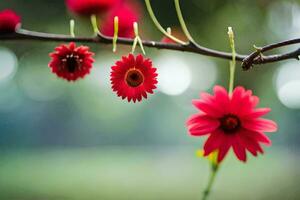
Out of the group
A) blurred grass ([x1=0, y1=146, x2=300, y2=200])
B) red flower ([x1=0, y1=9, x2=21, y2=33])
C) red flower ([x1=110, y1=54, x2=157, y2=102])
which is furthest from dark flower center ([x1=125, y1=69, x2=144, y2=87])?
blurred grass ([x1=0, y1=146, x2=300, y2=200])

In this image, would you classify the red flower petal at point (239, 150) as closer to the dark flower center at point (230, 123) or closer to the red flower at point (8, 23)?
the dark flower center at point (230, 123)

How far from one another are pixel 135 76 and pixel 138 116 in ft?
29.0

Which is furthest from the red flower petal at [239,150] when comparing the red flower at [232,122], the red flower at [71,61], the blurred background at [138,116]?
the blurred background at [138,116]

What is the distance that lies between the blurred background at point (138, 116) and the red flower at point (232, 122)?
7.7 inches

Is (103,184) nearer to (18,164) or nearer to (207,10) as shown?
(18,164)

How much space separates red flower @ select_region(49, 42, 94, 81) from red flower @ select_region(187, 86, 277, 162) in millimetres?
75

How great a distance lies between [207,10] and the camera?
68.0 inches

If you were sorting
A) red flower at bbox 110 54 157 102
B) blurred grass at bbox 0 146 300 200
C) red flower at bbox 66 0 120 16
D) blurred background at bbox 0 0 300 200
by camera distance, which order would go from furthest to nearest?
blurred grass at bbox 0 146 300 200 → blurred background at bbox 0 0 300 200 → red flower at bbox 66 0 120 16 → red flower at bbox 110 54 157 102

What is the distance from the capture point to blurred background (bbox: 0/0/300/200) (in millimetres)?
1866

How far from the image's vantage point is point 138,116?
916 cm

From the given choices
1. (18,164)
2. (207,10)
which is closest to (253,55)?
(207,10)

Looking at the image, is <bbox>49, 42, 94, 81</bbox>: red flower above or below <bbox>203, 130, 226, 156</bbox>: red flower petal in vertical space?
above

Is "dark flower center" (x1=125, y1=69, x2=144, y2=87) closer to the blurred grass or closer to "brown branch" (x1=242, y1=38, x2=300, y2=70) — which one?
"brown branch" (x1=242, y1=38, x2=300, y2=70)

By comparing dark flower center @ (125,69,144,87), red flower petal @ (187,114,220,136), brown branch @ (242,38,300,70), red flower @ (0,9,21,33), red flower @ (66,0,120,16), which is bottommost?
red flower petal @ (187,114,220,136)
